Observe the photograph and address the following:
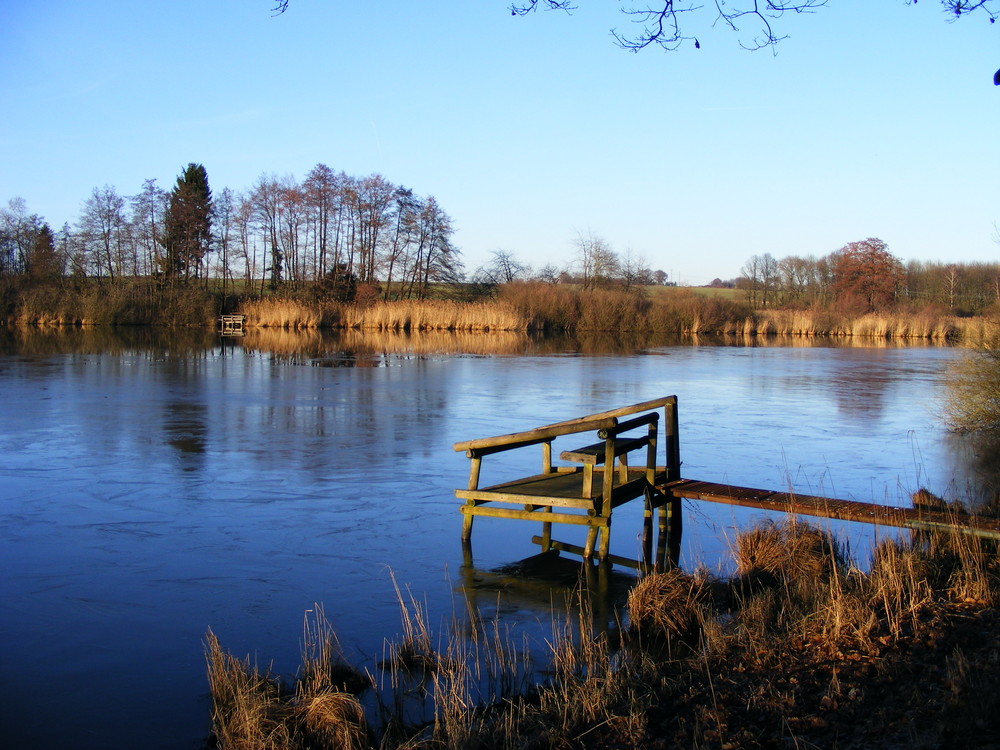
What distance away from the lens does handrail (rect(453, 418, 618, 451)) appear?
7.32m

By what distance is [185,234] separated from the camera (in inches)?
2174

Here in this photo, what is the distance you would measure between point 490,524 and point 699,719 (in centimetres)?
463

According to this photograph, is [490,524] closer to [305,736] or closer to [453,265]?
[305,736]

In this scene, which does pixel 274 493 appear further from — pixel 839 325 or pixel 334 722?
pixel 839 325

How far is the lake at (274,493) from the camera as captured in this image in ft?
17.0

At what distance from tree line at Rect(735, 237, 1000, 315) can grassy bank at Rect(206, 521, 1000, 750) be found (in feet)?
203

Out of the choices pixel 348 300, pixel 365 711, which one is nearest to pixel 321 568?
pixel 365 711

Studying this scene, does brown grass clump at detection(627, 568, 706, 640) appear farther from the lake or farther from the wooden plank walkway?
the wooden plank walkway

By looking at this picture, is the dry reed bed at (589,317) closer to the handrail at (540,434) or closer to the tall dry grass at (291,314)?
the tall dry grass at (291,314)

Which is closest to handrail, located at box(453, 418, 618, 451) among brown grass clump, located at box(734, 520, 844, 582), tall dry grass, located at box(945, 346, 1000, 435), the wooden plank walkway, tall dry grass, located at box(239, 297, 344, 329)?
the wooden plank walkway

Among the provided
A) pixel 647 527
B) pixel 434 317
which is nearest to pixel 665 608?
pixel 647 527

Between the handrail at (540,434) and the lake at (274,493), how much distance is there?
860 millimetres

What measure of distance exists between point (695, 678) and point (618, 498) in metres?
3.07

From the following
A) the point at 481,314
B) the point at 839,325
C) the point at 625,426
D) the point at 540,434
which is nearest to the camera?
the point at 540,434
